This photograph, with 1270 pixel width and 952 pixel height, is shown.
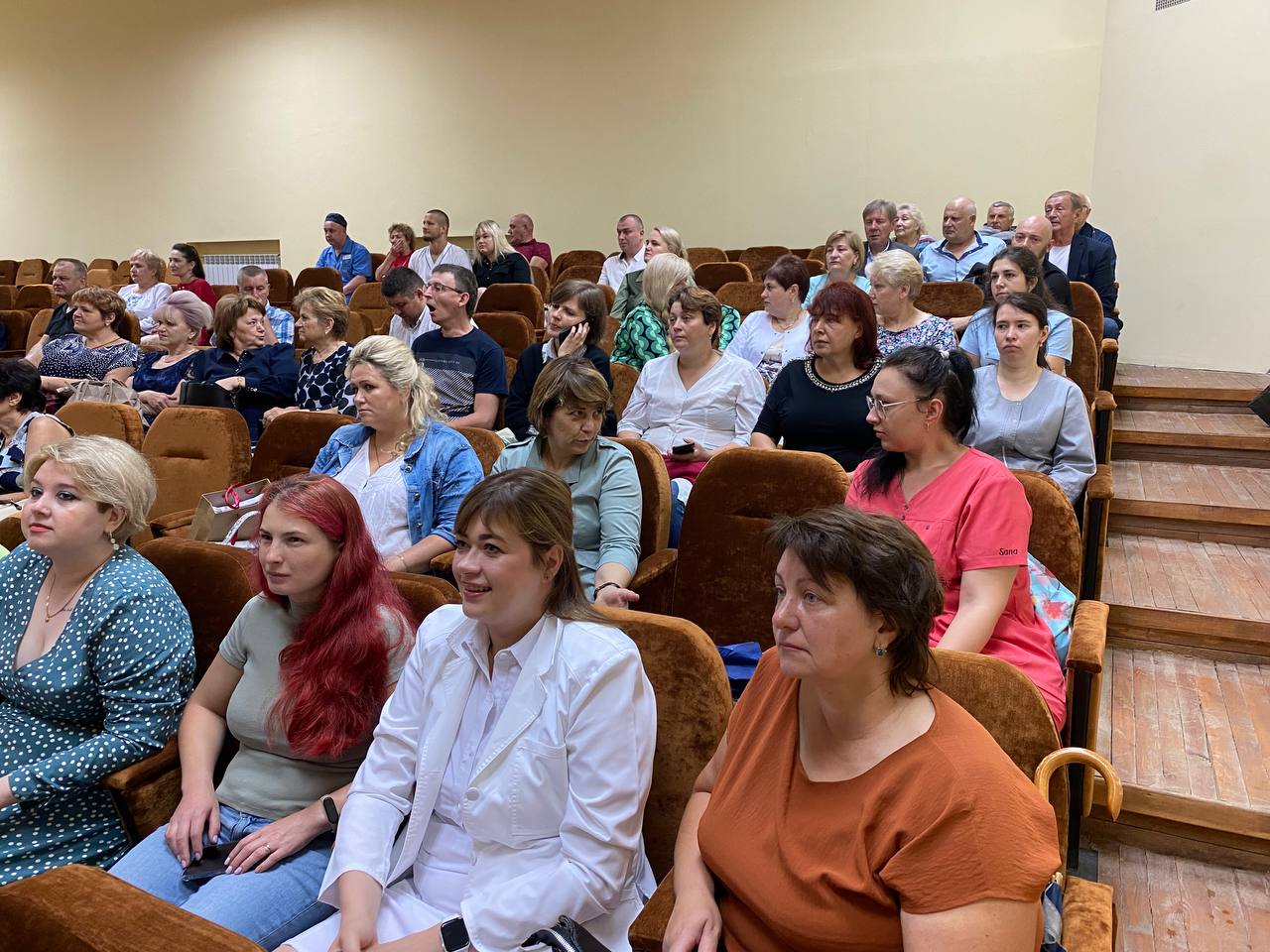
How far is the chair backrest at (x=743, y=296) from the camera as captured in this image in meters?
5.48

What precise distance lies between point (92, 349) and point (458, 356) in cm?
216

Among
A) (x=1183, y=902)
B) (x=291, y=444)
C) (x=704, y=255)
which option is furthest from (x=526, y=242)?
(x=1183, y=902)

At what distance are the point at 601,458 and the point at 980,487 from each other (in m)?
0.91

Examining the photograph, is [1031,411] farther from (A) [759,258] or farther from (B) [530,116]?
(B) [530,116]

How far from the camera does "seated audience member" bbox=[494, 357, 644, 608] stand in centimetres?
226

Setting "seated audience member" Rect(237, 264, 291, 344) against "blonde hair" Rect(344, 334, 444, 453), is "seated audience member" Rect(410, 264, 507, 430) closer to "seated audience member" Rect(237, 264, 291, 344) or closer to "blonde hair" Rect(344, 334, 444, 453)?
"blonde hair" Rect(344, 334, 444, 453)

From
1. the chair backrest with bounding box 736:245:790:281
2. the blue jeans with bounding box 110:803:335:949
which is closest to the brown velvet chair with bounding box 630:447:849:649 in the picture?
the blue jeans with bounding box 110:803:335:949

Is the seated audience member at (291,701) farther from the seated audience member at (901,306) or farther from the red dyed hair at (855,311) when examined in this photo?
the seated audience member at (901,306)

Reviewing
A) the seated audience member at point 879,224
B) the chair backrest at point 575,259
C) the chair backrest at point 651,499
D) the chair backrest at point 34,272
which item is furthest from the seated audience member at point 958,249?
the chair backrest at point 34,272

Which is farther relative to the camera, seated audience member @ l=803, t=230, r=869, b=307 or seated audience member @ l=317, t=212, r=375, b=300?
seated audience member @ l=317, t=212, r=375, b=300

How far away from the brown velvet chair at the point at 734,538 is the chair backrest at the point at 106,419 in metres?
1.90

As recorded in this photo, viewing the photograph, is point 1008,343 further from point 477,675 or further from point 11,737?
point 11,737

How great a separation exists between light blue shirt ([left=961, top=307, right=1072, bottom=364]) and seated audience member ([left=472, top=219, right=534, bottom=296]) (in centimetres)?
364

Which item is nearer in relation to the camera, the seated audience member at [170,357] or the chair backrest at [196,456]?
the chair backrest at [196,456]
